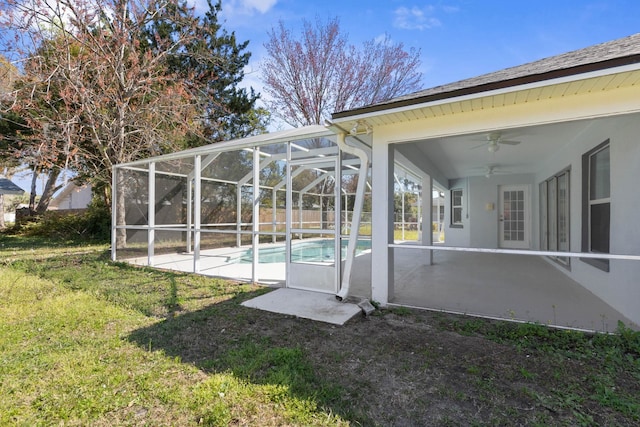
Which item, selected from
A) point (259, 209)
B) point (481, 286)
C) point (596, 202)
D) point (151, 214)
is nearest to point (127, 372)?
point (481, 286)

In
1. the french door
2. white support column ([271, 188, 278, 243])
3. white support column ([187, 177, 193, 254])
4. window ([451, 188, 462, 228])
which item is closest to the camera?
white support column ([271, 188, 278, 243])

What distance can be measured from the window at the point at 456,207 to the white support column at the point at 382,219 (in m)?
8.74

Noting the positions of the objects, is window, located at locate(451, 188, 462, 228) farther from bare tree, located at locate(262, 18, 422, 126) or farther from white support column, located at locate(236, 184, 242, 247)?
white support column, located at locate(236, 184, 242, 247)

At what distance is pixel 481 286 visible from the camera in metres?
5.38

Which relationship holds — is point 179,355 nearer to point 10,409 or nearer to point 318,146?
point 10,409

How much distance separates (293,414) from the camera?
81.4 inches

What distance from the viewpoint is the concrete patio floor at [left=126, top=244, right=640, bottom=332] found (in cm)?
388

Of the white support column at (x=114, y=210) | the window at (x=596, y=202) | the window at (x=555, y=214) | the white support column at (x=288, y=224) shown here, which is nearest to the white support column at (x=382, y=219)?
the white support column at (x=288, y=224)

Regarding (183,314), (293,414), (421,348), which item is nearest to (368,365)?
(421,348)

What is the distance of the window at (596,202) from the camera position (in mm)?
4359

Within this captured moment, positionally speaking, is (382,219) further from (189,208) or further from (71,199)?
(71,199)

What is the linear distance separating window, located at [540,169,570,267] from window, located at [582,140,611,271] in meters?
1.08

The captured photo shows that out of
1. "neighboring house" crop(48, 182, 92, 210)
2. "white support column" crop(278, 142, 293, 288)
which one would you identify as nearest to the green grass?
"white support column" crop(278, 142, 293, 288)

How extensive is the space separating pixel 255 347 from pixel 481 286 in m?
4.15
